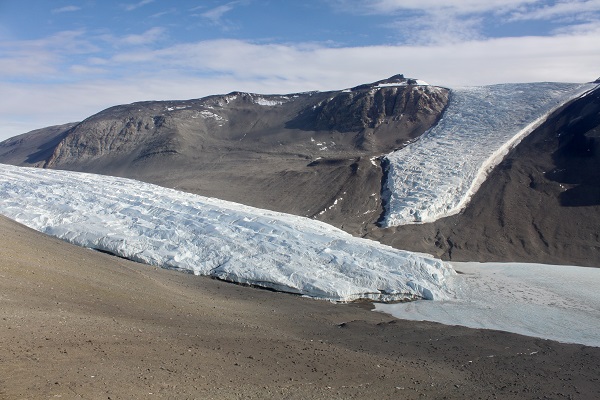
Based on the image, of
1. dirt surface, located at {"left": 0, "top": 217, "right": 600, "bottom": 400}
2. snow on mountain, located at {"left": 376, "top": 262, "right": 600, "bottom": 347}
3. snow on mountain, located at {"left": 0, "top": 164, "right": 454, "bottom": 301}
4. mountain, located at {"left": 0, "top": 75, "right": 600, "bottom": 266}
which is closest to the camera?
dirt surface, located at {"left": 0, "top": 217, "right": 600, "bottom": 400}

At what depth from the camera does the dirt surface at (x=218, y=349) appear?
28.8ft

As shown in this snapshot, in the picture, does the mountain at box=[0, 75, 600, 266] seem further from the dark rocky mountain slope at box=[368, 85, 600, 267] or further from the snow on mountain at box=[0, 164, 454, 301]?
the snow on mountain at box=[0, 164, 454, 301]

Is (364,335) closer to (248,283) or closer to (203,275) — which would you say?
(248,283)

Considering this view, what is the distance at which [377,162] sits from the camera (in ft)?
157

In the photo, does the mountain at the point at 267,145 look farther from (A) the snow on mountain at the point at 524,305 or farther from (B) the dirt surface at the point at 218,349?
(B) the dirt surface at the point at 218,349

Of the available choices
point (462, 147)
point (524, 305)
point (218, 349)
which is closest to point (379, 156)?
point (462, 147)

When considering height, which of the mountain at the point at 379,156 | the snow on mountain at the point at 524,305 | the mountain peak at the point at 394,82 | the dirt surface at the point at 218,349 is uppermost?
the mountain peak at the point at 394,82

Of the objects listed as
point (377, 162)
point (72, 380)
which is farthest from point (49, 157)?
point (72, 380)

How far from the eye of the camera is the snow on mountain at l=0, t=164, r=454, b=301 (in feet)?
71.6

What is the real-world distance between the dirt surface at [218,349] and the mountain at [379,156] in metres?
17.9

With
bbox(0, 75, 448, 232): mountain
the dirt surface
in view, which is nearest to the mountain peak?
bbox(0, 75, 448, 232): mountain

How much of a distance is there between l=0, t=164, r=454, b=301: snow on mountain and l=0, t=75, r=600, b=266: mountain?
9611 mm

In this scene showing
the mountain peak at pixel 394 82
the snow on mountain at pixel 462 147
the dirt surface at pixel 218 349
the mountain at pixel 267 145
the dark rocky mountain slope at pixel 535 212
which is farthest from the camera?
Answer: the mountain peak at pixel 394 82

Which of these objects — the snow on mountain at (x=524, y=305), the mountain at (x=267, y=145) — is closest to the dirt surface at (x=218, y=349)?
the snow on mountain at (x=524, y=305)
